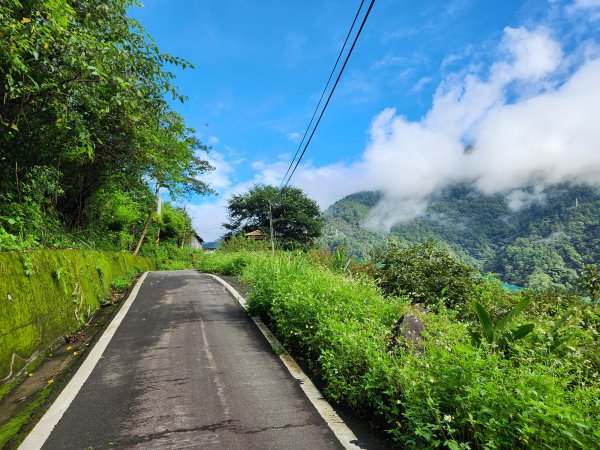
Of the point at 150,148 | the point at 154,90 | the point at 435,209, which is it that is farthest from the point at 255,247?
the point at 435,209

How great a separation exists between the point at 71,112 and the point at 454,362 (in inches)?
266

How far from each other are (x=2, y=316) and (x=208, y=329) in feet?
10.8

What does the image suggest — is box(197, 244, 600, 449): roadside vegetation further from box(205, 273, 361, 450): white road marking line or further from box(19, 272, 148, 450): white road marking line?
box(19, 272, 148, 450): white road marking line

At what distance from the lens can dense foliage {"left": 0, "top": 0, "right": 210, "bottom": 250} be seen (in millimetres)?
5316

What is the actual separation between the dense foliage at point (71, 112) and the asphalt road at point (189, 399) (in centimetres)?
251

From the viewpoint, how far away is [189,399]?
4.00 metres

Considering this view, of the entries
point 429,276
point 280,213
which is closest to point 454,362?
point 429,276

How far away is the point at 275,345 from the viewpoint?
19.5 feet

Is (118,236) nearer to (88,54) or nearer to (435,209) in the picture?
(88,54)

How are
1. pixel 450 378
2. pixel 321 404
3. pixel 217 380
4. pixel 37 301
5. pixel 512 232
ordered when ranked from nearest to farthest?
pixel 450 378 < pixel 321 404 < pixel 217 380 < pixel 37 301 < pixel 512 232

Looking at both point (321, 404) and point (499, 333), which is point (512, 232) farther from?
point (321, 404)

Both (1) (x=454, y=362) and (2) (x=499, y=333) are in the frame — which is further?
(2) (x=499, y=333)

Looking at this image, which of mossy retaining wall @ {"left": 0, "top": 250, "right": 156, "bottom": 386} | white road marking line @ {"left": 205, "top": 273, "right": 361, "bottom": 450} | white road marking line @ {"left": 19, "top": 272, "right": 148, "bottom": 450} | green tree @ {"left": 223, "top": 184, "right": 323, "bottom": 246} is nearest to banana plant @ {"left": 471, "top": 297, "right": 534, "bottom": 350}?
white road marking line @ {"left": 205, "top": 273, "right": 361, "bottom": 450}

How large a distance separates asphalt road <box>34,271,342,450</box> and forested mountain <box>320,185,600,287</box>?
5.48 m
